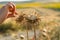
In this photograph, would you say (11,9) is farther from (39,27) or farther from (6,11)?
(39,27)

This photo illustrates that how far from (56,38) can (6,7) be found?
135 centimetres

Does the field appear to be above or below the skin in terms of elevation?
below

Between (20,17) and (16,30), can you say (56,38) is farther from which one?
(16,30)

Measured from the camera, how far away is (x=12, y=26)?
6.12 metres

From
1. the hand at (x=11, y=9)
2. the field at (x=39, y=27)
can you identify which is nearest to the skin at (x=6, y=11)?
the hand at (x=11, y=9)

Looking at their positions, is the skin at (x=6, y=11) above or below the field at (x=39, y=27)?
above

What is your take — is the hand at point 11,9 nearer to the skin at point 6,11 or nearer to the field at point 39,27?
the skin at point 6,11

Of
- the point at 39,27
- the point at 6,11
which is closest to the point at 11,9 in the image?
the point at 6,11

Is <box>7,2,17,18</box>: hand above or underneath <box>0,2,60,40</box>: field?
above

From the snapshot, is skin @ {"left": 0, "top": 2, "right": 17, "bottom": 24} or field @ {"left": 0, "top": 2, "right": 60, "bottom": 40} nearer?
skin @ {"left": 0, "top": 2, "right": 17, "bottom": 24}

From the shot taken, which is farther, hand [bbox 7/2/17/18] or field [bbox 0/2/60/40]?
field [bbox 0/2/60/40]

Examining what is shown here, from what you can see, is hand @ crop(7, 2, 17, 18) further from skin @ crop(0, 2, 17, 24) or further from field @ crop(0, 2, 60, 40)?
field @ crop(0, 2, 60, 40)

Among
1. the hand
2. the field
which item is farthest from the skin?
the field

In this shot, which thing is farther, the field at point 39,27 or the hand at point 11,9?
the field at point 39,27
